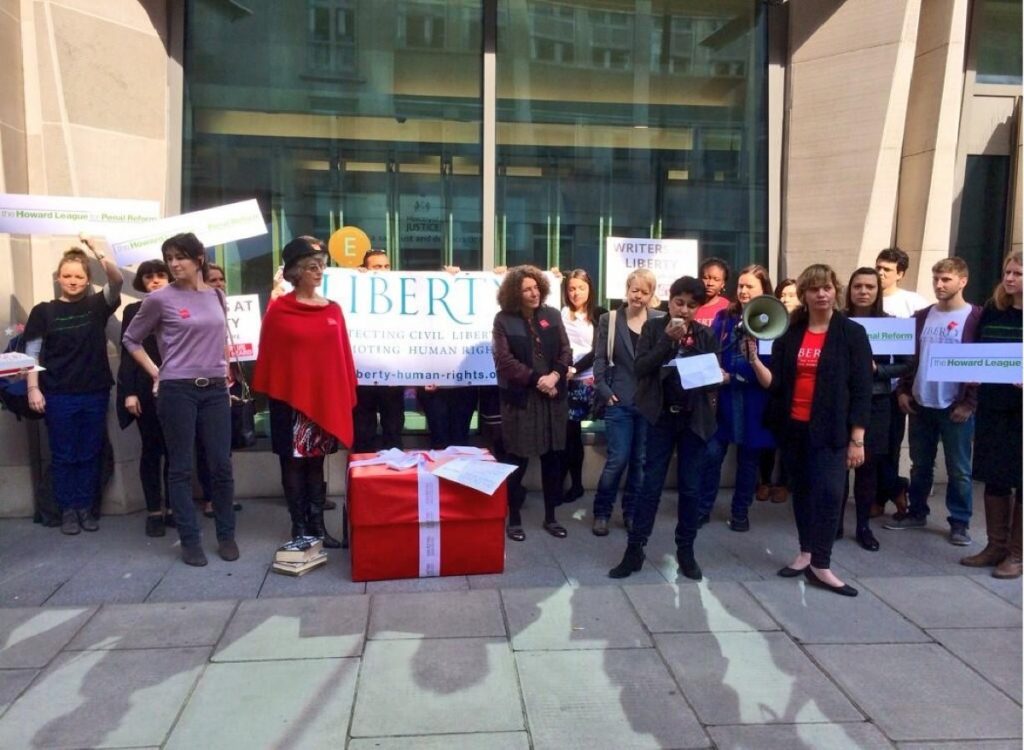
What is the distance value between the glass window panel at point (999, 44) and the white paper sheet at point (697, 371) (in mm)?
5111

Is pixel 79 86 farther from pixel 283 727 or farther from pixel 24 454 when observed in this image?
pixel 283 727

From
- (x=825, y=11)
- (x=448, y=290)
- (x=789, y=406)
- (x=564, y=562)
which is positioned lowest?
(x=564, y=562)

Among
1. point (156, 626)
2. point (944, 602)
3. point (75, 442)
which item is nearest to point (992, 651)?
point (944, 602)

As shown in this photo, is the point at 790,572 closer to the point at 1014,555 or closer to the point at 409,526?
the point at 1014,555

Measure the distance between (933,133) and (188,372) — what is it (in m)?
6.08

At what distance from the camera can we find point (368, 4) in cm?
691

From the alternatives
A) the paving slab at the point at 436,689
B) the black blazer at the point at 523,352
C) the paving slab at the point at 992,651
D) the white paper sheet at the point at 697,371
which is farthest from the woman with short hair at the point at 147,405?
the paving slab at the point at 992,651

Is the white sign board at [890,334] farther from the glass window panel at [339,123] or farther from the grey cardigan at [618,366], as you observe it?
the glass window panel at [339,123]

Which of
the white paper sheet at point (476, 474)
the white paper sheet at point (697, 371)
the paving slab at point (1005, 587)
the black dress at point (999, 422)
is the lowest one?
the paving slab at point (1005, 587)

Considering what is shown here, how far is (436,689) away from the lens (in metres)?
3.36

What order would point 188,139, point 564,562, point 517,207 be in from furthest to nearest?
point 517,207, point 188,139, point 564,562

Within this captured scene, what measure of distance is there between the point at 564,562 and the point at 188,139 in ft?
15.2

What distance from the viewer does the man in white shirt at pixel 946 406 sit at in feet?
16.9

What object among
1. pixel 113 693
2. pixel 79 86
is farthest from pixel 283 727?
pixel 79 86
